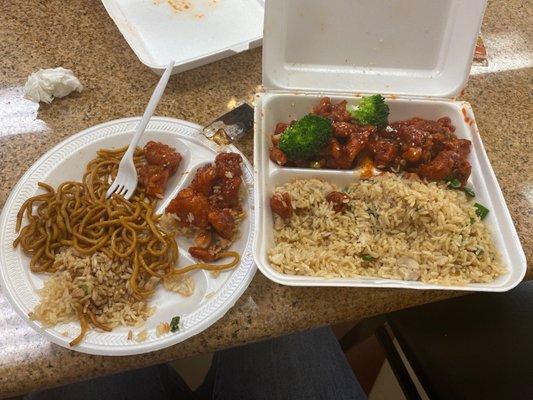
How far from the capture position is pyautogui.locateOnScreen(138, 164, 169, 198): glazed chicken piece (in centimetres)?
154

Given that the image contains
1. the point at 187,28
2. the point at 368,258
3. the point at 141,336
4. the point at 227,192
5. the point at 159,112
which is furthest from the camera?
the point at 187,28

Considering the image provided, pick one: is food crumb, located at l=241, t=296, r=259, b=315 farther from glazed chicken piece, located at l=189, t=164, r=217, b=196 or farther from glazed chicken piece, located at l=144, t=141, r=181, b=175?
glazed chicken piece, located at l=144, t=141, r=181, b=175

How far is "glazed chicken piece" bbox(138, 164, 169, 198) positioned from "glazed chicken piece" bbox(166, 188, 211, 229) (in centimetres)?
11

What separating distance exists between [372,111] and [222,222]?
62 centimetres

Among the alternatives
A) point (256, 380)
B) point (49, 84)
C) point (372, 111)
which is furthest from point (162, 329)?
point (49, 84)

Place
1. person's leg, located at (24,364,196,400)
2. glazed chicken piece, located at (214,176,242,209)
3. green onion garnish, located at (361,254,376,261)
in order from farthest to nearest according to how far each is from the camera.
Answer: person's leg, located at (24,364,196,400)
glazed chicken piece, located at (214,176,242,209)
green onion garnish, located at (361,254,376,261)

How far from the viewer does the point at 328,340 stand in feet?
6.55

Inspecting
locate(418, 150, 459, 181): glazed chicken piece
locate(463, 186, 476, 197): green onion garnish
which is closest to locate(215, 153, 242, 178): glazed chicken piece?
locate(418, 150, 459, 181): glazed chicken piece

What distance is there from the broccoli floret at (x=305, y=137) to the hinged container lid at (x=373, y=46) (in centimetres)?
21

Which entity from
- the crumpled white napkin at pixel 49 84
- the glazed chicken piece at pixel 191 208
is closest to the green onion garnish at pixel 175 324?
the glazed chicken piece at pixel 191 208

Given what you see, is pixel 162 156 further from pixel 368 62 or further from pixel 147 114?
pixel 368 62

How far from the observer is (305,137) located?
1.48m

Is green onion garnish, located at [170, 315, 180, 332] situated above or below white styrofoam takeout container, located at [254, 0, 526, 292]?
below

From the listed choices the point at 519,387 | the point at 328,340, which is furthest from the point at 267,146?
the point at 519,387
